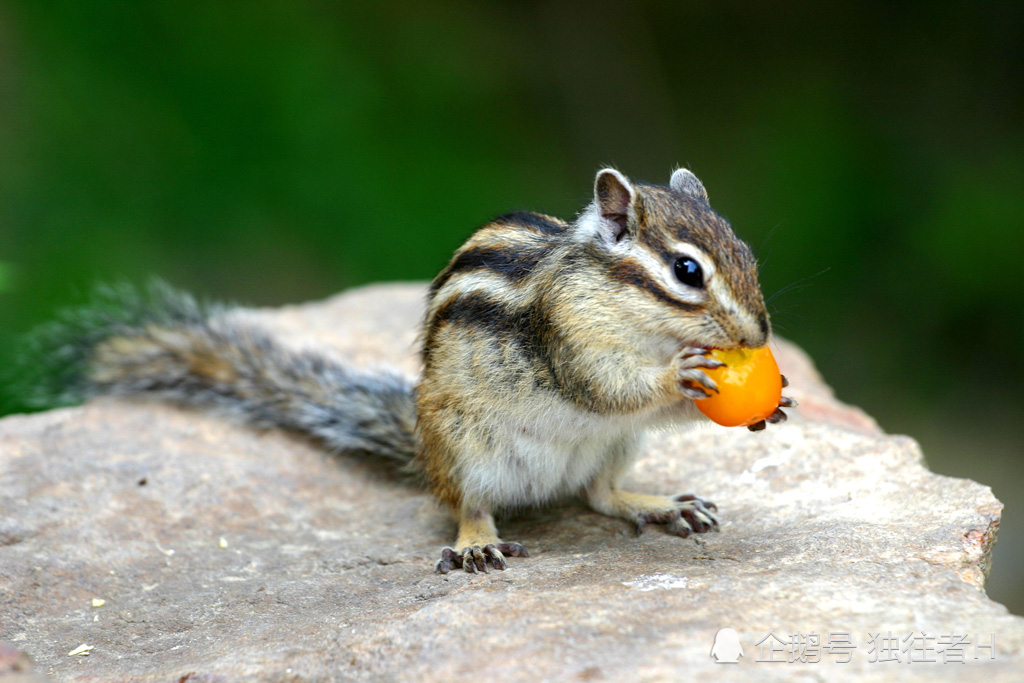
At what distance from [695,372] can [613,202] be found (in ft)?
1.88

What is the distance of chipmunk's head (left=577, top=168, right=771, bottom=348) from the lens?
2.73m

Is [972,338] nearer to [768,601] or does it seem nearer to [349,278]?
[349,278]

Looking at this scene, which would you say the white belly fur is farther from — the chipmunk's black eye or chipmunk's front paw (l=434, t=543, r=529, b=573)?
the chipmunk's black eye

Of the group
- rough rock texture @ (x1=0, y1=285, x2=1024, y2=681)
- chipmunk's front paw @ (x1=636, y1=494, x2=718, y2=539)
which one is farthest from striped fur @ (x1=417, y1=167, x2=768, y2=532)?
rough rock texture @ (x1=0, y1=285, x2=1024, y2=681)

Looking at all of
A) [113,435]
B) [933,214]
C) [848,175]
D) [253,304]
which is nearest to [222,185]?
[253,304]

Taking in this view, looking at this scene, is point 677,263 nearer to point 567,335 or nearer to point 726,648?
point 567,335

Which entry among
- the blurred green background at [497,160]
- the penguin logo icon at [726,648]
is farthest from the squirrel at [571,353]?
the blurred green background at [497,160]

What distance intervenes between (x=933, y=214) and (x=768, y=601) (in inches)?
182

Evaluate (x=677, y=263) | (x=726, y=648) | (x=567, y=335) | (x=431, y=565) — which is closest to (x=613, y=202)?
(x=677, y=263)

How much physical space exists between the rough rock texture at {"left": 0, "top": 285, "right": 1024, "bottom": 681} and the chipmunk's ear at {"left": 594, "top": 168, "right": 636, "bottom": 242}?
0.94 meters

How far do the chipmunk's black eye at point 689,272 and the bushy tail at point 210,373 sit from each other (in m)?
1.41

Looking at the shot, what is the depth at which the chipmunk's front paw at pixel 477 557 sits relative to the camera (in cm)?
304

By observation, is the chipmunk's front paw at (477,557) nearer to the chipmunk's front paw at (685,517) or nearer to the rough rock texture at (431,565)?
the rough rock texture at (431,565)

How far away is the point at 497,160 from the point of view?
7.52 meters
